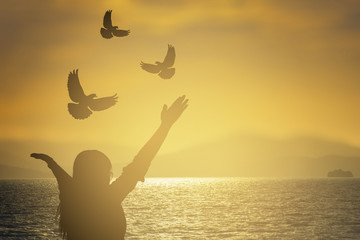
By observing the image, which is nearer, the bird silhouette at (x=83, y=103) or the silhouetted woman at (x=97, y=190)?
the silhouetted woman at (x=97, y=190)

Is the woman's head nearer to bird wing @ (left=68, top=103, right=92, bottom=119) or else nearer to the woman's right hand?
the woman's right hand

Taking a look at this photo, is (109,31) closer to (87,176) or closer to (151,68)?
(151,68)

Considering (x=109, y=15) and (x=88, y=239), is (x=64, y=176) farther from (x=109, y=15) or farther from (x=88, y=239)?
(x=109, y=15)

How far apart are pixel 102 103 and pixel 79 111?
12.2 inches

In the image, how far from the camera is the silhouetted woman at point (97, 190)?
4.57 metres

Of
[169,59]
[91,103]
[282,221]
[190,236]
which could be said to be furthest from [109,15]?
[282,221]

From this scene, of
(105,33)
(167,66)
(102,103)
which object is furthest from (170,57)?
(105,33)

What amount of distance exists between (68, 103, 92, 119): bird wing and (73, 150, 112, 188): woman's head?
115cm

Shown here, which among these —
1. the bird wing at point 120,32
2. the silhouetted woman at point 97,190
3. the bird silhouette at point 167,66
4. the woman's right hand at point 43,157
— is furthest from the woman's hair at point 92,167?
the bird wing at point 120,32

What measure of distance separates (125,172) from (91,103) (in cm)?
138

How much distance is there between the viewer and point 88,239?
4617mm

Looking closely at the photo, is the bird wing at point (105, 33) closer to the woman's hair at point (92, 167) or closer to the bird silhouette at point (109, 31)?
the bird silhouette at point (109, 31)

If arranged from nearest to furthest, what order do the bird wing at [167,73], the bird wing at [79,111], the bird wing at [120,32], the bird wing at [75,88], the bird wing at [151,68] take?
the bird wing at [75,88], the bird wing at [79,111], the bird wing at [167,73], the bird wing at [151,68], the bird wing at [120,32]

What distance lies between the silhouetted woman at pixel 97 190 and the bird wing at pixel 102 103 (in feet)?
3.49
